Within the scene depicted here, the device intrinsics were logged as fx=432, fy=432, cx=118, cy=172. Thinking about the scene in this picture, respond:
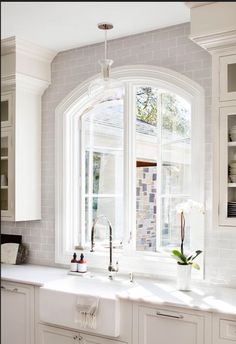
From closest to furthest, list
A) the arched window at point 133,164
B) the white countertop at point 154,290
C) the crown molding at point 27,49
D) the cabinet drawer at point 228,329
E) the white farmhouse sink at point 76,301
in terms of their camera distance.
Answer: the cabinet drawer at point 228,329 → the white countertop at point 154,290 → the white farmhouse sink at point 76,301 → the arched window at point 133,164 → the crown molding at point 27,49

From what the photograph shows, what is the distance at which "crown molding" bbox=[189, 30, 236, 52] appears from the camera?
2.21 metres

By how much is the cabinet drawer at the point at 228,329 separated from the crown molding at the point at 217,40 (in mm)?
1388

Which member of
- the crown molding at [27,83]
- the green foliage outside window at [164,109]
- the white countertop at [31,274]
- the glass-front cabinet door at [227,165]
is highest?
the crown molding at [27,83]

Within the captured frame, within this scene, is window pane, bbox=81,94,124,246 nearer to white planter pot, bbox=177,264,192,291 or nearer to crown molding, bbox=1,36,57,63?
crown molding, bbox=1,36,57,63

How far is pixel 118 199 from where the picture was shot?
3074 mm

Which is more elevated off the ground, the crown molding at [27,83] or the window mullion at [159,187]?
the crown molding at [27,83]

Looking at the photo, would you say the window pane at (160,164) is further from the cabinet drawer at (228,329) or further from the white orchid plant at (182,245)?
the cabinet drawer at (228,329)

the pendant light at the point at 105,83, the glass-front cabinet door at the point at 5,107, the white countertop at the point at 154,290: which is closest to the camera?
the glass-front cabinet door at the point at 5,107

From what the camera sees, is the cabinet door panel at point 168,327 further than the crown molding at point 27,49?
No

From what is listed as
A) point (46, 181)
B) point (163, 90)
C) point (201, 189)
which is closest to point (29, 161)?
point (46, 181)

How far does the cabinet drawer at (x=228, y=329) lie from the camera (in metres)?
2.06

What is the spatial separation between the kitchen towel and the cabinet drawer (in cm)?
67

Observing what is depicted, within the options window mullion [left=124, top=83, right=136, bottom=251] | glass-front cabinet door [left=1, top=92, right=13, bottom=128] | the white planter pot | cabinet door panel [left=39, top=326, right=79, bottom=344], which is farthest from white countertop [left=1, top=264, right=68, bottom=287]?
glass-front cabinet door [left=1, top=92, right=13, bottom=128]

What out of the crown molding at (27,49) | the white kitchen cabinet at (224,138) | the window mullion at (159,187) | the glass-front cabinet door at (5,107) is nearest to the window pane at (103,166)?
the window mullion at (159,187)
